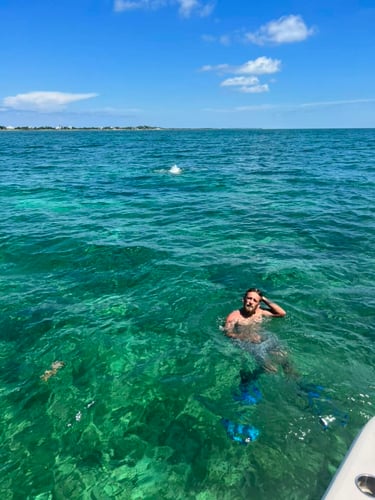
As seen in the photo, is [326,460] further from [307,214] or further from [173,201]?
[173,201]

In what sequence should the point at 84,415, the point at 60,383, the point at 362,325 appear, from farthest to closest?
1. the point at 362,325
2. the point at 60,383
3. the point at 84,415

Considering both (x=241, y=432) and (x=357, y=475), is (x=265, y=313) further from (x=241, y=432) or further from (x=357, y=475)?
(x=357, y=475)

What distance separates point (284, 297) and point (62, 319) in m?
6.03

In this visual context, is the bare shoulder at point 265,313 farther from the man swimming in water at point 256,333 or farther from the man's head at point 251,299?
the man's head at point 251,299

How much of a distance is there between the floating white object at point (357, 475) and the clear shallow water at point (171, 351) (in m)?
1.31

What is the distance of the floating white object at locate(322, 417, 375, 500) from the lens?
3.77 metres

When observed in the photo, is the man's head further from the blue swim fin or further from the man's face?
the blue swim fin

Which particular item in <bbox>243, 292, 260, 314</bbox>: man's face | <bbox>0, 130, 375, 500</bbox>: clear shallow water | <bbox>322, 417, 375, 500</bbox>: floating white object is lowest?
<bbox>0, 130, 375, 500</bbox>: clear shallow water

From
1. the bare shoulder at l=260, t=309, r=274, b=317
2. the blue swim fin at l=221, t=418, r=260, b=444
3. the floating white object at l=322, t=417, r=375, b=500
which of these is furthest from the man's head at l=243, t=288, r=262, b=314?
A: the floating white object at l=322, t=417, r=375, b=500

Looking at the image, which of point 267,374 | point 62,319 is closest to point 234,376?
point 267,374

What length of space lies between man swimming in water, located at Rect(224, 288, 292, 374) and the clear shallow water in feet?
0.88

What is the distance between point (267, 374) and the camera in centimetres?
745

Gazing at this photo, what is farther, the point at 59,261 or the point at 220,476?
the point at 59,261

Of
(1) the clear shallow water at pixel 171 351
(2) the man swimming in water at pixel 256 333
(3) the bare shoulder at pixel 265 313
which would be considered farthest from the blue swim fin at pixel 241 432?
(3) the bare shoulder at pixel 265 313
